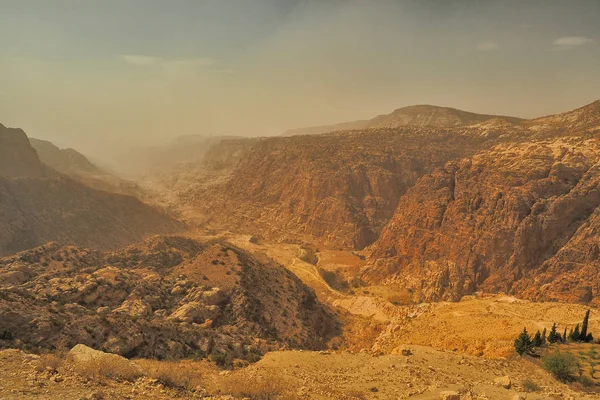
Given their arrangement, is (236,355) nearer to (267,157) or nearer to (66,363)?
(66,363)

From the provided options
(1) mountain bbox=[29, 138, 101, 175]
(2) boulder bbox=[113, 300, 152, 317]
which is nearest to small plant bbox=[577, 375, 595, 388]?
(2) boulder bbox=[113, 300, 152, 317]

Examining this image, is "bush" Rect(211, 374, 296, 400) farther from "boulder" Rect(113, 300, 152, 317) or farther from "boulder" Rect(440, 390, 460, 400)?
"boulder" Rect(113, 300, 152, 317)

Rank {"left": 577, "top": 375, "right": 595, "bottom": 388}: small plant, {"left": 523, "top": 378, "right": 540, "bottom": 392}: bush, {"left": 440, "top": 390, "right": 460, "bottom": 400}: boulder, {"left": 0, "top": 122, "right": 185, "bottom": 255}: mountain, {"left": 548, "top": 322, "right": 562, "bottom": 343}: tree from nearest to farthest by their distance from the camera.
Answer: {"left": 440, "top": 390, "right": 460, "bottom": 400}: boulder < {"left": 523, "top": 378, "right": 540, "bottom": 392}: bush < {"left": 577, "top": 375, "right": 595, "bottom": 388}: small plant < {"left": 548, "top": 322, "right": 562, "bottom": 343}: tree < {"left": 0, "top": 122, "right": 185, "bottom": 255}: mountain

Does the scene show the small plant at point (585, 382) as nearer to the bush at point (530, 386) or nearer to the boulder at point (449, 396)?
the bush at point (530, 386)

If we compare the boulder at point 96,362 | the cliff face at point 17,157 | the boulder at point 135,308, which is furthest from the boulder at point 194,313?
the cliff face at point 17,157

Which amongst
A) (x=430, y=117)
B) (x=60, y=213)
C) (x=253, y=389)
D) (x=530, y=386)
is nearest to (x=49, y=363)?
(x=253, y=389)

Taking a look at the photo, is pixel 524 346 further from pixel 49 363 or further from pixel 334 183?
pixel 334 183

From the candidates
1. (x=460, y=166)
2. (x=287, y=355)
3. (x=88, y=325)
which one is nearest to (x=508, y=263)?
(x=460, y=166)
